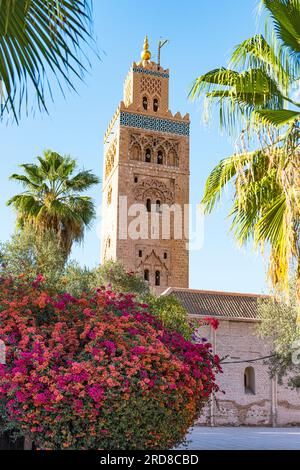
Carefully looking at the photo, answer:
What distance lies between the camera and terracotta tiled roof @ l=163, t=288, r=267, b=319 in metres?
24.7

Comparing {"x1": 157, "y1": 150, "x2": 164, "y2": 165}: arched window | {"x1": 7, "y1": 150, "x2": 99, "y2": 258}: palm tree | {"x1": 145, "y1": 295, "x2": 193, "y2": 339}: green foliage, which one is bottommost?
{"x1": 145, "y1": 295, "x2": 193, "y2": 339}: green foliage

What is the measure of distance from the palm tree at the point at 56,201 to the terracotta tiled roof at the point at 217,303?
5541 millimetres

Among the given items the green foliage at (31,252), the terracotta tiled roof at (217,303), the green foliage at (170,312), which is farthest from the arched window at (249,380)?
the green foliage at (31,252)

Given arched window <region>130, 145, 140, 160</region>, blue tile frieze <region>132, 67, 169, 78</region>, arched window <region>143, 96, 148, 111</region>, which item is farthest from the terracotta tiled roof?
blue tile frieze <region>132, 67, 169, 78</region>

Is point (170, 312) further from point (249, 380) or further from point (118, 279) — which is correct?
point (249, 380)

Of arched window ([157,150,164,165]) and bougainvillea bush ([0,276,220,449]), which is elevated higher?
arched window ([157,150,164,165])

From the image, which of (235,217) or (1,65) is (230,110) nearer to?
(235,217)

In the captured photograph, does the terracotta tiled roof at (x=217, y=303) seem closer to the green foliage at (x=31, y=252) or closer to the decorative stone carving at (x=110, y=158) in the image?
the green foliage at (x=31, y=252)

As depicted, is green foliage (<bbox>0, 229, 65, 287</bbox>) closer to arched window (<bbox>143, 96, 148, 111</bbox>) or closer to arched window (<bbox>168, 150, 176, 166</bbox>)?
arched window (<bbox>168, 150, 176, 166</bbox>)

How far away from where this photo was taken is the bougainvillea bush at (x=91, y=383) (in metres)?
6.09

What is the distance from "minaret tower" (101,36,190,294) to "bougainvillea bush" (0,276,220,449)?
30124 millimetres

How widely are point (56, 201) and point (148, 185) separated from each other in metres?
17.6

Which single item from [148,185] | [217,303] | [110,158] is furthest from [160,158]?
[217,303]

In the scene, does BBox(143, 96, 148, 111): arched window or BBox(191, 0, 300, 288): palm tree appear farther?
BBox(143, 96, 148, 111): arched window
